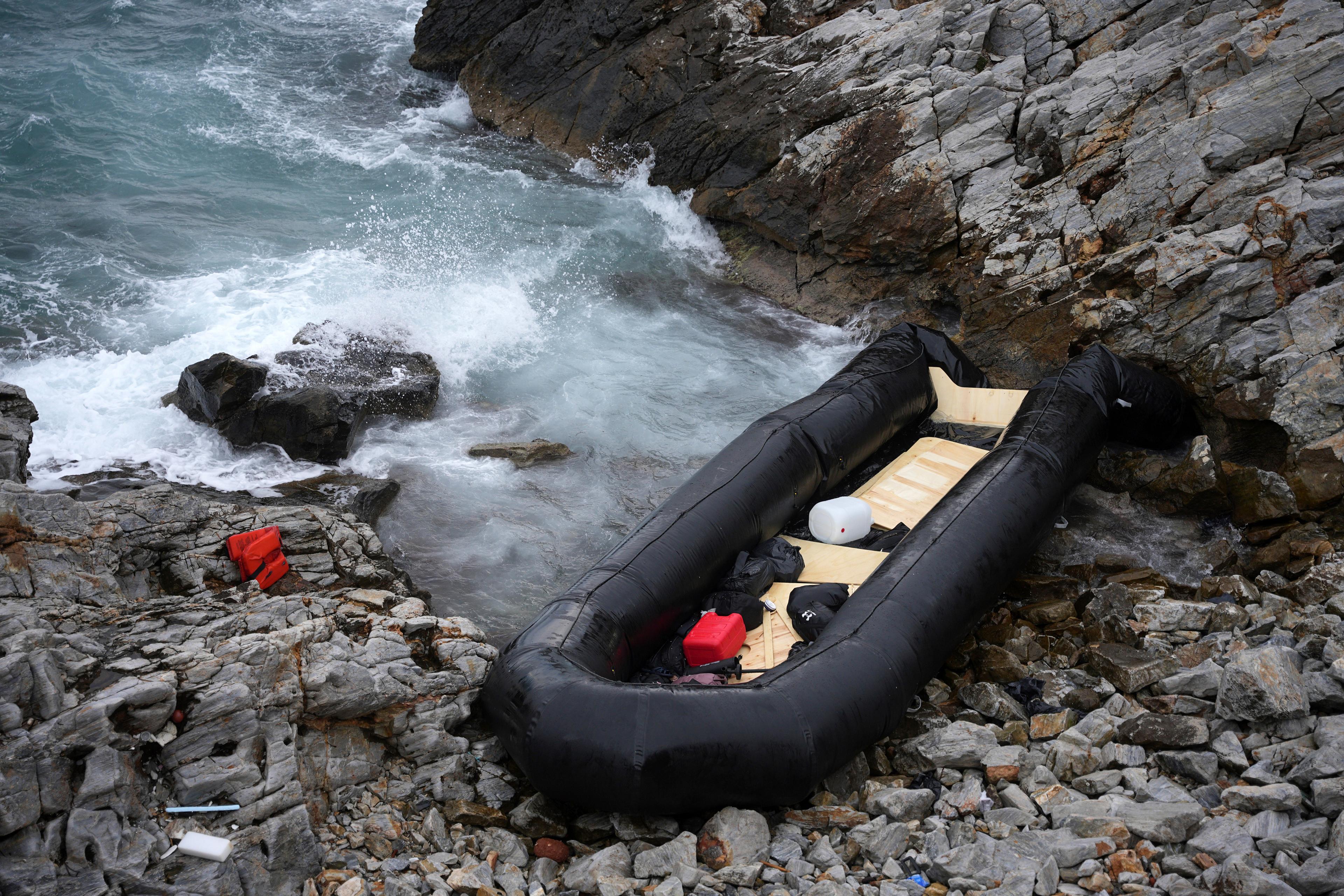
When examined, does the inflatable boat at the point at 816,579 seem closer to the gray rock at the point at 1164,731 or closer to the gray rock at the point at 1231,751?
the gray rock at the point at 1164,731

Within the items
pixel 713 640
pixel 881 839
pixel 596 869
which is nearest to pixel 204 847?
pixel 596 869

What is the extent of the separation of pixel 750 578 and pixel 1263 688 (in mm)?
2585

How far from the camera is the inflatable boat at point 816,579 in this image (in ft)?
12.7

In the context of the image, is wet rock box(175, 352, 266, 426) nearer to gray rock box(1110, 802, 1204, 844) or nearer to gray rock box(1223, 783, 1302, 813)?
gray rock box(1110, 802, 1204, 844)

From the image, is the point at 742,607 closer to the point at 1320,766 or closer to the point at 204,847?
the point at 1320,766

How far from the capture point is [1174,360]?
6.90 metres

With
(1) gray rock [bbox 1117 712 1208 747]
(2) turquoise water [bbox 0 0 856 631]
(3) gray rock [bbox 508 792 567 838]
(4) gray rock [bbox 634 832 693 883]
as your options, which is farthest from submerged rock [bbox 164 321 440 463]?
(1) gray rock [bbox 1117 712 1208 747]

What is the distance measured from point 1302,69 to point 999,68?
263 cm

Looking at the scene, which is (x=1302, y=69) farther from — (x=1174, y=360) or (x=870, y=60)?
(x=870, y=60)

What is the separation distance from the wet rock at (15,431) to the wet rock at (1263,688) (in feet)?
21.3

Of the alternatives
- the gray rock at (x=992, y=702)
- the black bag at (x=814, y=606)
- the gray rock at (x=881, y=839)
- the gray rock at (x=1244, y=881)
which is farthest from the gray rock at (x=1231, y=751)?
the black bag at (x=814, y=606)

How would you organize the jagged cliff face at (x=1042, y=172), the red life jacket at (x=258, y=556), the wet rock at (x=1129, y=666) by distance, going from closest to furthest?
the wet rock at (x=1129, y=666) < the red life jacket at (x=258, y=556) < the jagged cliff face at (x=1042, y=172)

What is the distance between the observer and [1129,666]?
183 inches

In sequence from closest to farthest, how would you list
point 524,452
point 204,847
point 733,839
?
point 204,847, point 733,839, point 524,452
